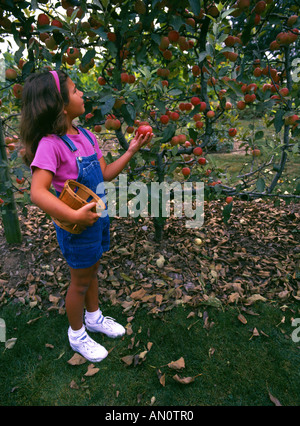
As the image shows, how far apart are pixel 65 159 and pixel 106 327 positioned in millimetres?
1328

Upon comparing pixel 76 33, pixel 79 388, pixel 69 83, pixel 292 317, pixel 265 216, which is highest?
pixel 76 33

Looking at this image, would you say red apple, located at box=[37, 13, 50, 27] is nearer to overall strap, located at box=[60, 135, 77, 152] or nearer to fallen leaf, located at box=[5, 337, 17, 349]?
overall strap, located at box=[60, 135, 77, 152]

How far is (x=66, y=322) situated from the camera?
7.43 feet

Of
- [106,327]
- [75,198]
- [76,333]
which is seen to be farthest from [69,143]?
[106,327]

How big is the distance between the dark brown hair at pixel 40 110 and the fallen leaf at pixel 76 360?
140 centimetres

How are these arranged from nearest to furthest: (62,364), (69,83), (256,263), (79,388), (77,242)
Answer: (69,83) < (77,242) < (79,388) < (62,364) < (256,263)

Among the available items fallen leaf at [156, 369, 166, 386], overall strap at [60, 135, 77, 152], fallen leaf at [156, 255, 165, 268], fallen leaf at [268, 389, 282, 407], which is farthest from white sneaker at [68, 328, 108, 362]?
overall strap at [60, 135, 77, 152]

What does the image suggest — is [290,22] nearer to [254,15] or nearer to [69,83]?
[254,15]

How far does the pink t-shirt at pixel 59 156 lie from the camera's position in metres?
1.35

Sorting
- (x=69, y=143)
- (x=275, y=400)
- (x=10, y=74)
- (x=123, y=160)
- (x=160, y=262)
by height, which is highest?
(x=10, y=74)

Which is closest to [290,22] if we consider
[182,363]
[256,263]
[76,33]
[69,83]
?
[76,33]

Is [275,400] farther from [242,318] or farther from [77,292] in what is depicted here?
[77,292]

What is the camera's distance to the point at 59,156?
1.44 m

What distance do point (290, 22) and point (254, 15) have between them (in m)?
0.35
